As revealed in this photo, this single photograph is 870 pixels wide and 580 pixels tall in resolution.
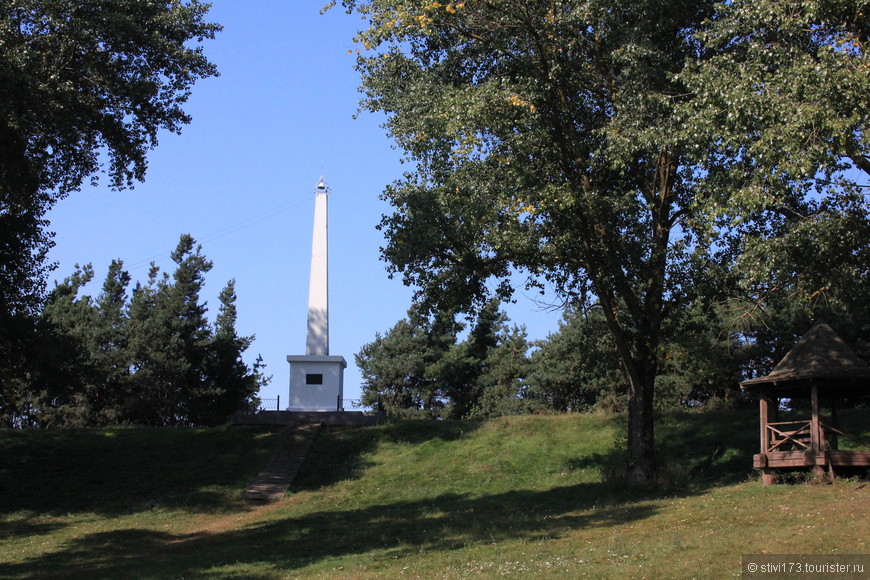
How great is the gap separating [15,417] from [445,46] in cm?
3763

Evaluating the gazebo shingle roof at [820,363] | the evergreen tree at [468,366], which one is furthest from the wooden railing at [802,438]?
the evergreen tree at [468,366]

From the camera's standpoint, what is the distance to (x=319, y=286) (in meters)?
33.9

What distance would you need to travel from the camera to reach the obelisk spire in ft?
110

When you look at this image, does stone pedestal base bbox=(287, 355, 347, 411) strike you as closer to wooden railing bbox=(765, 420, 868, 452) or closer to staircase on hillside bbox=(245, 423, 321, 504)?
staircase on hillside bbox=(245, 423, 321, 504)

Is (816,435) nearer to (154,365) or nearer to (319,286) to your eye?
(319,286)

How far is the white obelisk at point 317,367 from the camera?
33062 millimetres

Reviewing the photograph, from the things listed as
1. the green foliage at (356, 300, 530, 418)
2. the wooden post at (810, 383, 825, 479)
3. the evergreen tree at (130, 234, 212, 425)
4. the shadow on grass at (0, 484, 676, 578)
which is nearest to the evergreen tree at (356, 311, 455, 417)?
the green foliage at (356, 300, 530, 418)

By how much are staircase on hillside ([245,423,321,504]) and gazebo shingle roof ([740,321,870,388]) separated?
1446 centimetres

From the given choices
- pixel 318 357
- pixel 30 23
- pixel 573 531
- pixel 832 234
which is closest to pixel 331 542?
pixel 573 531

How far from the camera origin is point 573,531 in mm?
16156

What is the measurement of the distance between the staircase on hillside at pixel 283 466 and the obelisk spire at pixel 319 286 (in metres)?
3.54

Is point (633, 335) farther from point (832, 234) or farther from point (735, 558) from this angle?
point (735, 558)

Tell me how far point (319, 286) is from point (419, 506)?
45.2ft

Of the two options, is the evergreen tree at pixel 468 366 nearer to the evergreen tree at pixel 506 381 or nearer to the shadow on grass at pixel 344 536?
the evergreen tree at pixel 506 381
